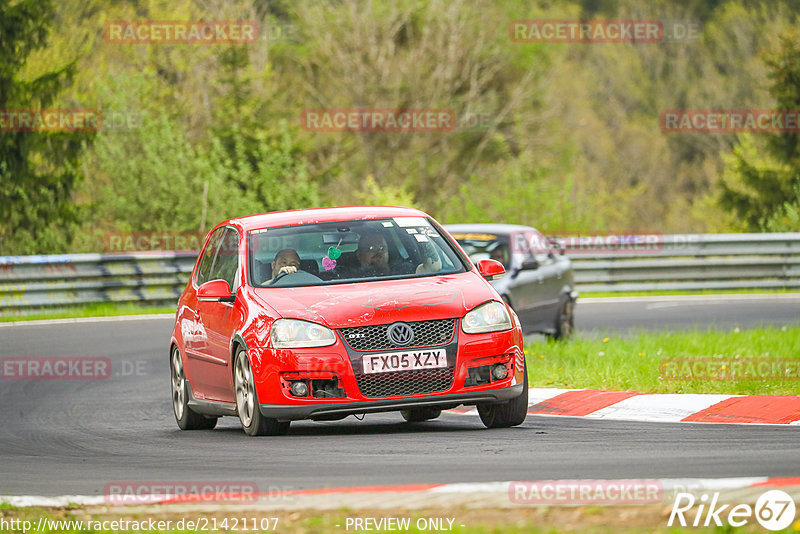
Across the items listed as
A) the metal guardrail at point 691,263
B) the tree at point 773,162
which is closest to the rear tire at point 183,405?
the metal guardrail at point 691,263

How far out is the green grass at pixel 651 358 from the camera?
36.7 ft

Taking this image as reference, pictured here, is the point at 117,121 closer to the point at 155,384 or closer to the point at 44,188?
the point at 44,188

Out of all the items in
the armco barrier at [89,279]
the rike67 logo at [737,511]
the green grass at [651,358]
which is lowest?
the armco barrier at [89,279]

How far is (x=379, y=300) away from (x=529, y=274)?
7.66 m

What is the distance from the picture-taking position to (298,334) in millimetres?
8891

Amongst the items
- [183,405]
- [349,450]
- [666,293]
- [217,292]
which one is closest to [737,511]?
[349,450]

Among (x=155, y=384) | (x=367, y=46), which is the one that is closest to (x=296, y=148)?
(x=367, y=46)

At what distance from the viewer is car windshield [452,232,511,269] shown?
16359mm

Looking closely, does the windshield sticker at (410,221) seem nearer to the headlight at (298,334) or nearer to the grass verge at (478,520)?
the headlight at (298,334)

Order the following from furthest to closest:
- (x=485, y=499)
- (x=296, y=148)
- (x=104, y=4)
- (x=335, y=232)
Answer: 1. (x=104, y=4)
2. (x=296, y=148)
3. (x=335, y=232)
4. (x=485, y=499)

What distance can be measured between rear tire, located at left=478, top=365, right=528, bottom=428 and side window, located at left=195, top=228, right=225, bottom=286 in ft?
8.68

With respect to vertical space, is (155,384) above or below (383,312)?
below

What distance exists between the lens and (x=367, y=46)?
4522cm

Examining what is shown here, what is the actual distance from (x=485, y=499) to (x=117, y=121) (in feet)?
88.8
